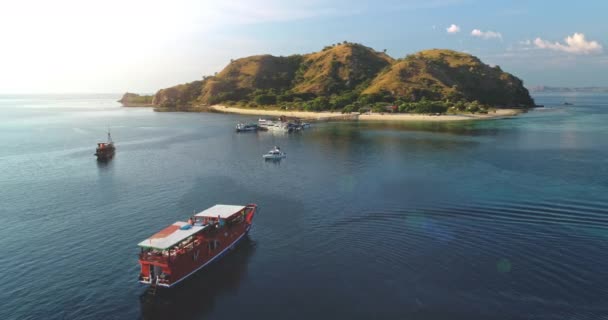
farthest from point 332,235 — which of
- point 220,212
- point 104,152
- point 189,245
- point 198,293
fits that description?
point 104,152

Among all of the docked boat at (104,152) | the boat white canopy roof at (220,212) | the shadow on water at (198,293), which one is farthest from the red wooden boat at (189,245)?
the docked boat at (104,152)

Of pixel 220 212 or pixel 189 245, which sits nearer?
pixel 189 245

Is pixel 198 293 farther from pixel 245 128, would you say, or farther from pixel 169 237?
pixel 245 128

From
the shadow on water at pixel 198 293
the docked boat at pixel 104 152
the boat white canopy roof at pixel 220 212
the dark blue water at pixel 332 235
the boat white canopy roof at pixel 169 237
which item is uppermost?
the docked boat at pixel 104 152

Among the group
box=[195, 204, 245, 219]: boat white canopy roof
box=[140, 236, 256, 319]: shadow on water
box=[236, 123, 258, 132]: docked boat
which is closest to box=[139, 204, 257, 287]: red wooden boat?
box=[195, 204, 245, 219]: boat white canopy roof

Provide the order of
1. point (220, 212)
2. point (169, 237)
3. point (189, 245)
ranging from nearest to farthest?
1. point (169, 237)
2. point (189, 245)
3. point (220, 212)

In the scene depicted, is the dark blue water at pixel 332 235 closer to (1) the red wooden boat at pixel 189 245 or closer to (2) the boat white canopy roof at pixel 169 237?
(1) the red wooden boat at pixel 189 245
